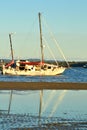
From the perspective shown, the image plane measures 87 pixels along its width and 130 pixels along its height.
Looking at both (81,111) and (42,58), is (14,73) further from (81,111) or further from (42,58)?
(81,111)

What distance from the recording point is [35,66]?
108 m

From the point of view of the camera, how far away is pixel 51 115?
25.7 meters

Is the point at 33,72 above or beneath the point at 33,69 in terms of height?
beneath

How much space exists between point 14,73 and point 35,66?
5.07 metres

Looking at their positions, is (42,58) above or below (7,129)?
below

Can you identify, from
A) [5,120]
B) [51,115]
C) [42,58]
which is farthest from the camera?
[42,58]

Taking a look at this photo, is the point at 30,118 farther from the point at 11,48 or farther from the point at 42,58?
the point at 11,48

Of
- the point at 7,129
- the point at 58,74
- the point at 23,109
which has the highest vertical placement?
the point at 7,129

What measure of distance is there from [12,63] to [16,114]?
93660 mm

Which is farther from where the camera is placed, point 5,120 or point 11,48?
point 11,48

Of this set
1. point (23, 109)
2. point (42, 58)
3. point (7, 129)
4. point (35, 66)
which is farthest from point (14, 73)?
point (7, 129)

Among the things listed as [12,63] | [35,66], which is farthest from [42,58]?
[12,63]

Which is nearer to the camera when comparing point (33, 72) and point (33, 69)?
point (33, 72)

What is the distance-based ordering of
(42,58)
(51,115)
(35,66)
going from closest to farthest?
(51,115), (42,58), (35,66)
